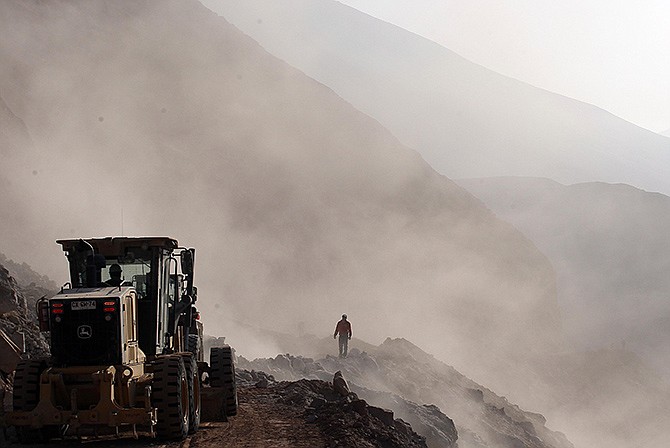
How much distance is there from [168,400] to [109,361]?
0.90m

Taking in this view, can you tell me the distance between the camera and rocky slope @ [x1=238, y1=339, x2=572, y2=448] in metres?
21.5

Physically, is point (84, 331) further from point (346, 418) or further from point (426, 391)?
point (426, 391)

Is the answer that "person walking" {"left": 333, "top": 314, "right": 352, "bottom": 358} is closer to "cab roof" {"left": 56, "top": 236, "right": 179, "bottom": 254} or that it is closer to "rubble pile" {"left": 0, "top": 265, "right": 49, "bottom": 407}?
"rubble pile" {"left": 0, "top": 265, "right": 49, "bottom": 407}

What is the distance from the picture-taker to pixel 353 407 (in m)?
13.7

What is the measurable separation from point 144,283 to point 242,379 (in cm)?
839

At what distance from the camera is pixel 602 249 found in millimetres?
117125

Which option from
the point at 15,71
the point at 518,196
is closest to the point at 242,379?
the point at 15,71

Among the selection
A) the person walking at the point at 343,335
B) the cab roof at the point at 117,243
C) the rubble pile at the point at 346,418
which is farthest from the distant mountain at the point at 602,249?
the cab roof at the point at 117,243

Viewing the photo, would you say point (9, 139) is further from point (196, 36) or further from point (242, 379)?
point (196, 36)

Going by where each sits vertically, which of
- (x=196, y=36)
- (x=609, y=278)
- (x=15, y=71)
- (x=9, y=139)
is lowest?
(x=609, y=278)

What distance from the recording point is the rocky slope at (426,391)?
2150 centimetres

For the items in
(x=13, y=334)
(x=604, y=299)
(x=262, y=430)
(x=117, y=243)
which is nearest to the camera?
(x=117, y=243)

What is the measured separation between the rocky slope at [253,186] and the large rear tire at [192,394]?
108 feet

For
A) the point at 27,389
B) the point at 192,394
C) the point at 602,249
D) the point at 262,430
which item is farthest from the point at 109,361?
the point at 602,249
